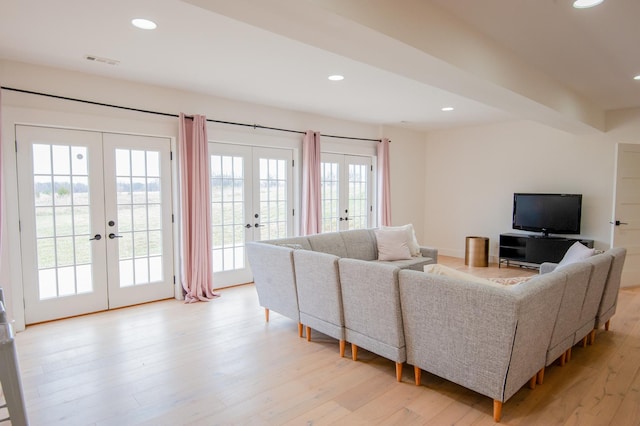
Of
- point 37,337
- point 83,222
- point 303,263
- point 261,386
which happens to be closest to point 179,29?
→ point 303,263

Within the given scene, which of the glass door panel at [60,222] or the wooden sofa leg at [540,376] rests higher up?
the glass door panel at [60,222]

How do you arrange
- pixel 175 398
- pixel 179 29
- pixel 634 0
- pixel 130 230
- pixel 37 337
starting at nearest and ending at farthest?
1. pixel 634 0
2. pixel 175 398
3. pixel 179 29
4. pixel 37 337
5. pixel 130 230

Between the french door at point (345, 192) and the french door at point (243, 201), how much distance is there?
76 centimetres

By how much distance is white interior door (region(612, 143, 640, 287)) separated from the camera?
4.92 m

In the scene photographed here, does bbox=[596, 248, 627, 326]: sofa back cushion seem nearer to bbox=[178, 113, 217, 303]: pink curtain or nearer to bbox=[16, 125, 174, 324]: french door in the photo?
bbox=[178, 113, 217, 303]: pink curtain

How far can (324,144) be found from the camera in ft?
20.1

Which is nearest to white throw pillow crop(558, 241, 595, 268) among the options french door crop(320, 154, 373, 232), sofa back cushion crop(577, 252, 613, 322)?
sofa back cushion crop(577, 252, 613, 322)

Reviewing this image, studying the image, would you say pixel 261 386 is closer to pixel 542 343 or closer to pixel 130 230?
pixel 542 343

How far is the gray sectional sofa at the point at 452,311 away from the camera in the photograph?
6.86ft

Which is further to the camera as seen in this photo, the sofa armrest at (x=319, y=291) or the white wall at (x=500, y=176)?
the white wall at (x=500, y=176)

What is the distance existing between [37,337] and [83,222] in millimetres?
1218

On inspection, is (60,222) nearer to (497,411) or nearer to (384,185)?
(497,411)

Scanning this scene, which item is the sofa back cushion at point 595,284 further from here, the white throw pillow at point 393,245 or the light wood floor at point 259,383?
the white throw pillow at point 393,245

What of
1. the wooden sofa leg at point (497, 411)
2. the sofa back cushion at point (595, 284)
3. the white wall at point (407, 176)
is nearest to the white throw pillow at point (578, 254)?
the sofa back cushion at point (595, 284)
